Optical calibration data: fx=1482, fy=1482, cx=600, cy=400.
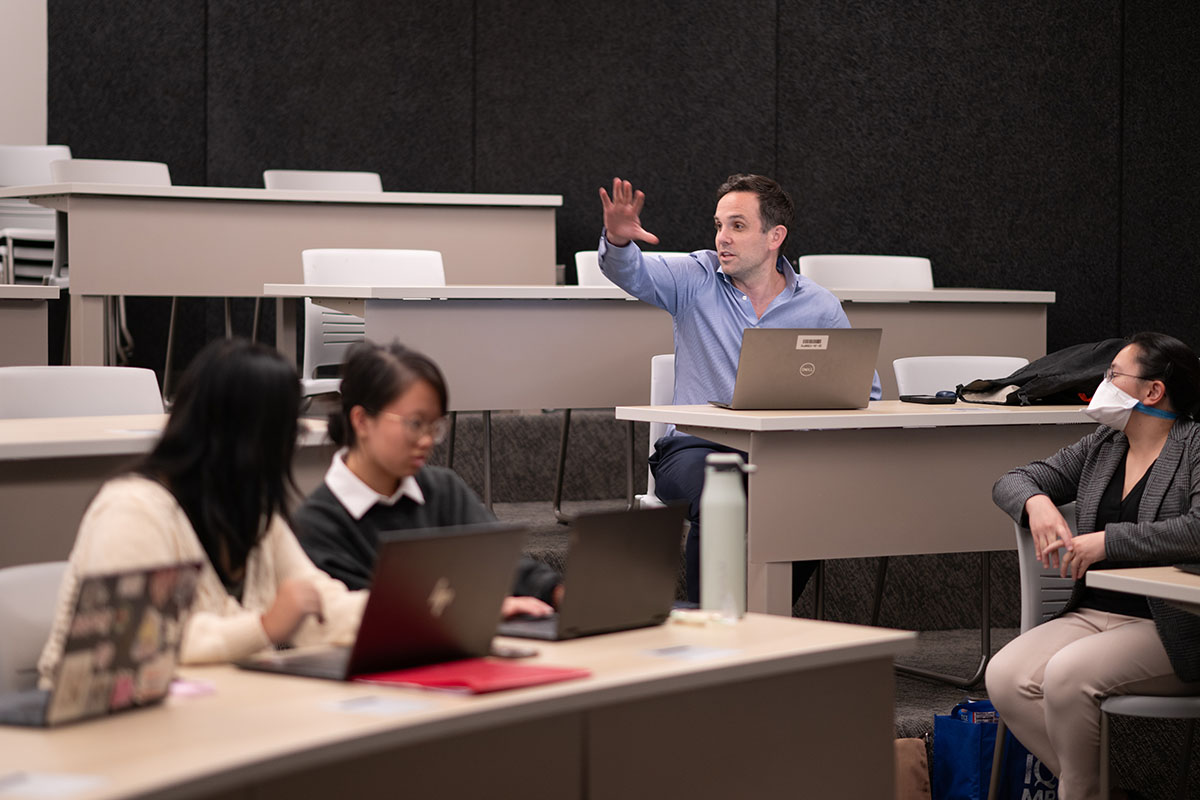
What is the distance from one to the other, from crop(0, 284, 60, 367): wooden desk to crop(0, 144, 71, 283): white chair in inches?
78.2

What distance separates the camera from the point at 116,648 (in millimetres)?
1350

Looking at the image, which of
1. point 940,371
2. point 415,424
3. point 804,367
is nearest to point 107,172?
point 940,371

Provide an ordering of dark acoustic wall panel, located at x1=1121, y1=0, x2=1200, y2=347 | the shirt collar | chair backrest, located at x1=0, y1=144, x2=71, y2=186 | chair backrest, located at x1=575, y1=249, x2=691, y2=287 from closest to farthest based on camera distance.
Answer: the shirt collar
chair backrest, located at x1=575, y1=249, x2=691, y2=287
chair backrest, located at x1=0, y1=144, x2=71, y2=186
dark acoustic wall panel, located at x1=1121, y1=0, x2=1200, y2=347

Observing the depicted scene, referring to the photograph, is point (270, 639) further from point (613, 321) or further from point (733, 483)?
point (613, 321)

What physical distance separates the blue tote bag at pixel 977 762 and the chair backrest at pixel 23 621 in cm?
211

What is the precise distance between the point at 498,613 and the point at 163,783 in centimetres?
53

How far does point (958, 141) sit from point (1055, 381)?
3459 mm

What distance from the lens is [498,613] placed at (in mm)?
1616

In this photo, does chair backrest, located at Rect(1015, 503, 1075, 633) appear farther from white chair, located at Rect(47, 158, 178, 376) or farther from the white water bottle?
white chair, located at Rect(47, 158, 178, 376)

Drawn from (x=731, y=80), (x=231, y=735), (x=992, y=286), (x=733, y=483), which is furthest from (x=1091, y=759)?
(x=731, y=80)

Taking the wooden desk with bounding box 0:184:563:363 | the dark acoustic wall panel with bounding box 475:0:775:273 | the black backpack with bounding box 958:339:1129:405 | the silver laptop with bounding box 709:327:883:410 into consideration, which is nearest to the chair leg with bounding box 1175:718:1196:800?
the black backpack with bounding box 958:339:1129:405

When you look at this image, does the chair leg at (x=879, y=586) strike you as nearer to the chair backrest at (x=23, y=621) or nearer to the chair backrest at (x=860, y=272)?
the chair backrest at (x=860, y=272)

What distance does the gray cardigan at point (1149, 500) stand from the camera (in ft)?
8.73

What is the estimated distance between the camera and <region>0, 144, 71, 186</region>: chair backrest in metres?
6.29
